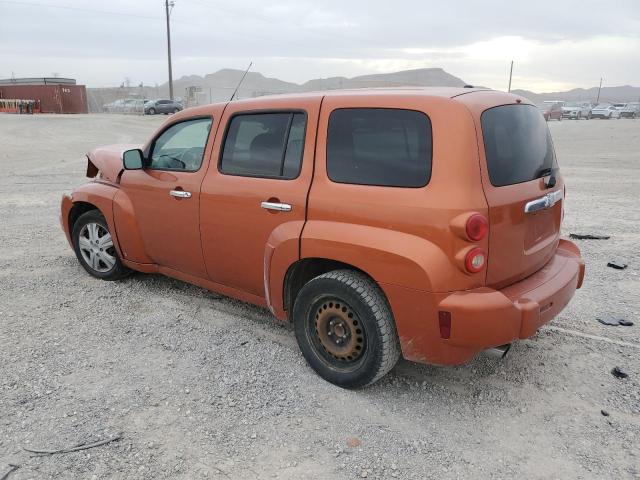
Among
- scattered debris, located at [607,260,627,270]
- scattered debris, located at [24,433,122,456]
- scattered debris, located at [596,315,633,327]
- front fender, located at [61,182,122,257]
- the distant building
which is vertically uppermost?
the distant building

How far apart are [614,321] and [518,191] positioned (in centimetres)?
203

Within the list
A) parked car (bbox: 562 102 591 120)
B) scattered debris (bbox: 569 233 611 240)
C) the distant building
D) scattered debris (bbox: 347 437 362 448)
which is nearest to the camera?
scattered debris (bbox: 347 437 362 448)

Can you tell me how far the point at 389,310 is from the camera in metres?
3.05

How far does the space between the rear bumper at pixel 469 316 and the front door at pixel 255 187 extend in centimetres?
85

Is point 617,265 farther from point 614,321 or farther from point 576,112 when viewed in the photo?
point 576,112

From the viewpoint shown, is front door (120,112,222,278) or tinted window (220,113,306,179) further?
front door (120,112,222,278)

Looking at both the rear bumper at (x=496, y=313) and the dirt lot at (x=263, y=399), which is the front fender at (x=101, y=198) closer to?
the dirt lot at (x=263, y=399)

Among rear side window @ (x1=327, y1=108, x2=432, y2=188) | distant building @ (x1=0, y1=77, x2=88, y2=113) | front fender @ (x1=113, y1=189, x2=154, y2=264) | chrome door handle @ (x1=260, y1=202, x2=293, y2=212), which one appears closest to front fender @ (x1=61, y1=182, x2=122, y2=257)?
front fender @ (x1=113, y1=189, x2=154, y2=264)

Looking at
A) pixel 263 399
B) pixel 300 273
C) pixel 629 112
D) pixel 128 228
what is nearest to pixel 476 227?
Result: pixel 300 273

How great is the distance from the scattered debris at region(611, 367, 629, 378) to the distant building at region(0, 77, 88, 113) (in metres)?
51.1

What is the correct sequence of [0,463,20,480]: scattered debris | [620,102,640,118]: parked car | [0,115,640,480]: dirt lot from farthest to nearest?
[620,102,640,118]: parked car < [0,115,640,480]: dirt lot < [0,463,20,480]: scattered debris

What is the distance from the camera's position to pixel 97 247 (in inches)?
201

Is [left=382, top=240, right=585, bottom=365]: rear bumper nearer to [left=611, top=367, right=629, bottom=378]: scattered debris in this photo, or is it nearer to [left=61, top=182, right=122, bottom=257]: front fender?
[left=611, top=367, right=629, bottom=378]: scattered debris

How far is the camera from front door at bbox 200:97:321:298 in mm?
3359
